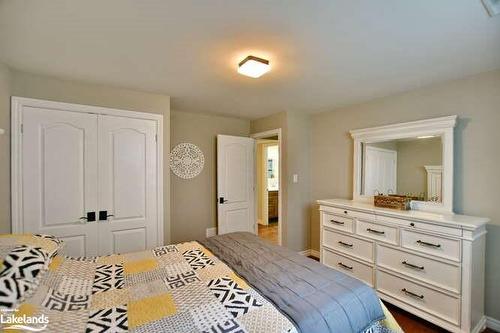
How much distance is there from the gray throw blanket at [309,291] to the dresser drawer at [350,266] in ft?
4.04

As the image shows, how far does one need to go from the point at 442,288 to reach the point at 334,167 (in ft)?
6.17

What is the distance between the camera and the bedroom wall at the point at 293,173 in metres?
3.49

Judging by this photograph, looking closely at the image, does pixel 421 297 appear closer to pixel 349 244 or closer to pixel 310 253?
pixel 349 244

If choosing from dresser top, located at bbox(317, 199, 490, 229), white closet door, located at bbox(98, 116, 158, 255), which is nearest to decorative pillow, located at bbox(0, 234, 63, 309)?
white closet door, located at bbox(98, 116, 158, 255)

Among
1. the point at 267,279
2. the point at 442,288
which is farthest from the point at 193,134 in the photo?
the point at 442,288

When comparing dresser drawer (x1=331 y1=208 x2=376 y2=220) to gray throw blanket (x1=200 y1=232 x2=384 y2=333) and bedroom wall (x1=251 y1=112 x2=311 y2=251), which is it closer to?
bedroom wall (x1=251 y1=112 x2=311 y2=251)

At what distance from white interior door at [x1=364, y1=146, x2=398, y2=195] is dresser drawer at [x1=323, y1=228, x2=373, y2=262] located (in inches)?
28.6

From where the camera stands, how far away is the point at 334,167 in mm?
3459

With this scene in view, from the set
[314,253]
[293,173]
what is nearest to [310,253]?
[314,253]

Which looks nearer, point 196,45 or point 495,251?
point 196,45

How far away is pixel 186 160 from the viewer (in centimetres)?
371

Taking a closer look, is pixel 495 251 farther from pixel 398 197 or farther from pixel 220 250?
pixel 220 250

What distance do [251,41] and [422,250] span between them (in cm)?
235

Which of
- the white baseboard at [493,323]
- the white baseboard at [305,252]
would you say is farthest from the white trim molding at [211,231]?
the white baseboard at [493,323]
